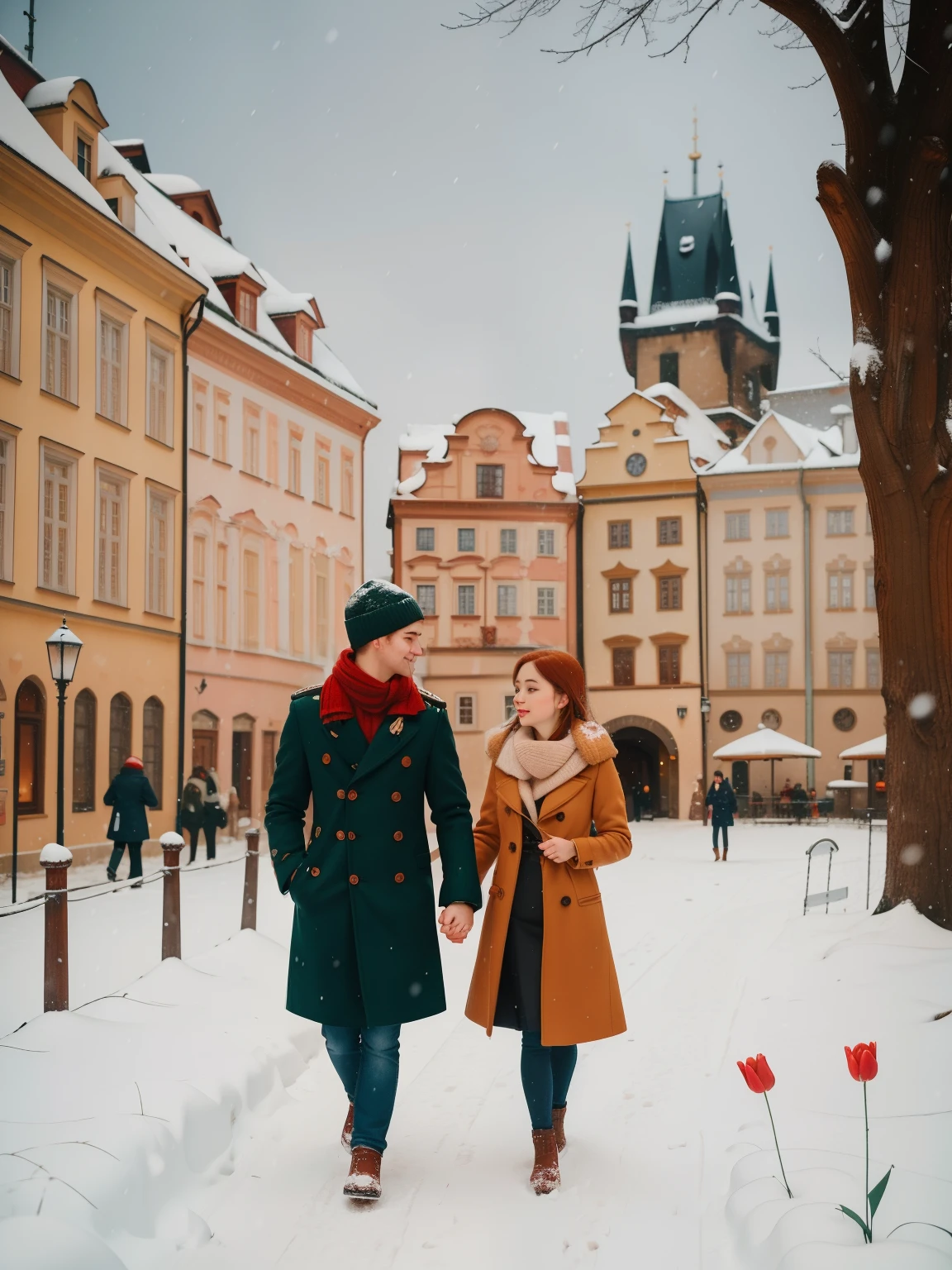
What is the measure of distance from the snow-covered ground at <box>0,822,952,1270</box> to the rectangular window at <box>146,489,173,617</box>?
13.3 meters

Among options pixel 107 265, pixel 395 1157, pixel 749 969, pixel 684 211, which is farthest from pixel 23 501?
pixel 684 211

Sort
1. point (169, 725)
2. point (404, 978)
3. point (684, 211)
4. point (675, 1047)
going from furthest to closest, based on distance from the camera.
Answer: point (684, 211) < point (169, 725) < point (675, 1047) < point (404, 978)

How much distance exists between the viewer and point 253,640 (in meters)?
23.6

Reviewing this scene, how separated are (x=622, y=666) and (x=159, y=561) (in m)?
18.7

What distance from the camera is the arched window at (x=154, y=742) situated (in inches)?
779

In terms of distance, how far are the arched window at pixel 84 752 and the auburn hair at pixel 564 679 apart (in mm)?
14484

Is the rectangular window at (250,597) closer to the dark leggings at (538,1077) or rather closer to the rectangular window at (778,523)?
the rectangular window at (778,523)

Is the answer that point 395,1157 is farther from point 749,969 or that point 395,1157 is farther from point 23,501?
point 23,501

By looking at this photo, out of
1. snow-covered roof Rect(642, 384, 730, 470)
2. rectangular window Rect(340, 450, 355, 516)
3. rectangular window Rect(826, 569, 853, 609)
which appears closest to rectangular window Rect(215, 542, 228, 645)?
rectangular window Rect(340, 450, 355, 516)

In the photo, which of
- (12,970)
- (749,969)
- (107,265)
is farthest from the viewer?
(107,265)

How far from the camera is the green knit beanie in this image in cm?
384

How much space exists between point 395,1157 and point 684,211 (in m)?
61.2

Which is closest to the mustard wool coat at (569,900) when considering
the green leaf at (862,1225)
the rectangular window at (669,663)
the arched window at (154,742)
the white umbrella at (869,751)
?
the green leaf at (862,1225)

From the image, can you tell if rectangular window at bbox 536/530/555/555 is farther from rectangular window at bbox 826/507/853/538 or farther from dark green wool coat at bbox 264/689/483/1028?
dark green wool coat at bbox 264/689/483/1028
